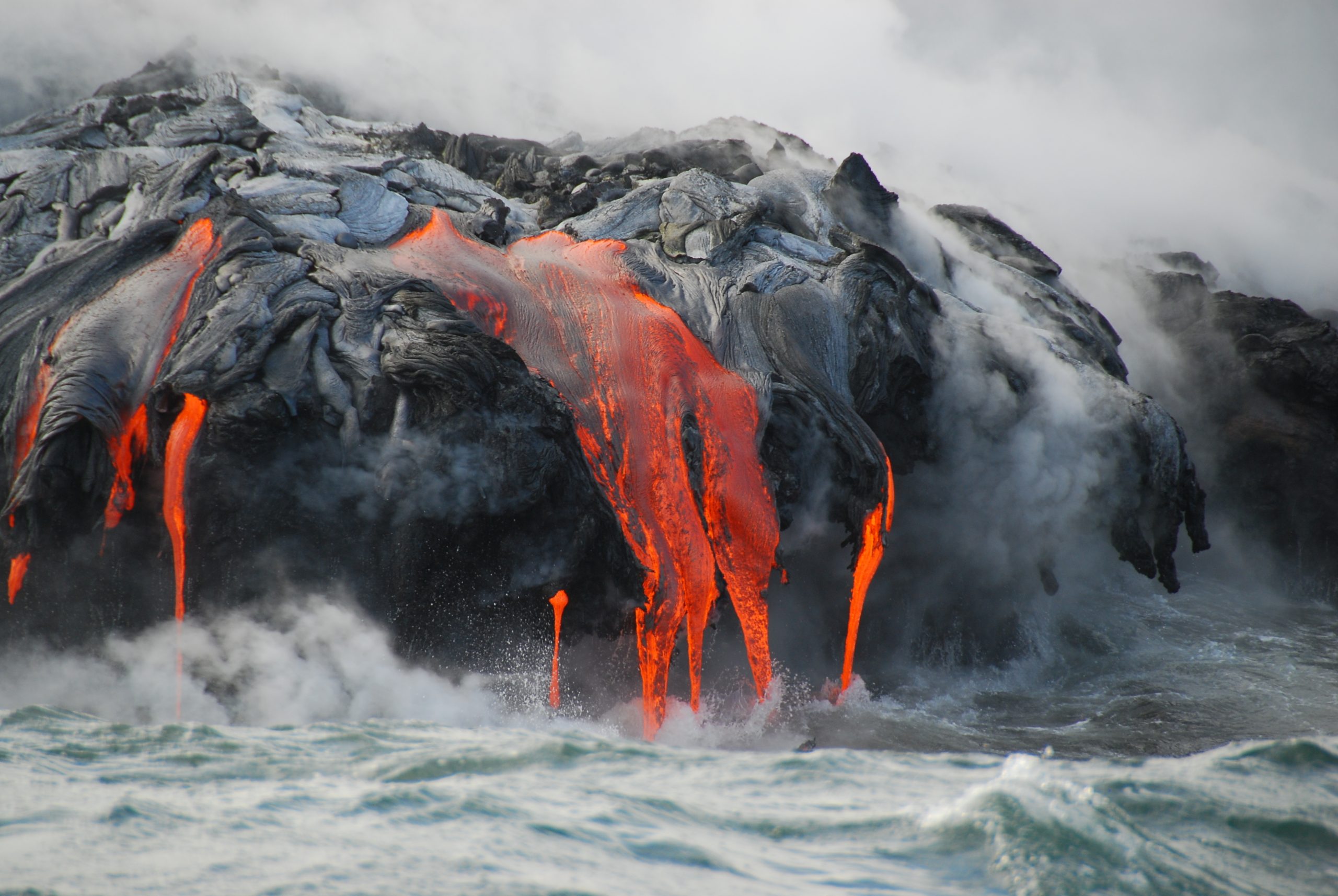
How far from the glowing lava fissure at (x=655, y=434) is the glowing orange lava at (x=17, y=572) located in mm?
3399

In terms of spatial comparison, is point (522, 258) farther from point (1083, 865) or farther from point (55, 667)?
point (1083, 865)

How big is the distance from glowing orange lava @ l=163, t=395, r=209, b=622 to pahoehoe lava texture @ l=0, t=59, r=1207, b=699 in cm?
6

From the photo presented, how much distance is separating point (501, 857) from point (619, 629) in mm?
4271

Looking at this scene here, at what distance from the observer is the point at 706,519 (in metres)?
7.07

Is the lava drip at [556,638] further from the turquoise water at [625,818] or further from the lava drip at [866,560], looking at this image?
the turquoise water at [625,818]

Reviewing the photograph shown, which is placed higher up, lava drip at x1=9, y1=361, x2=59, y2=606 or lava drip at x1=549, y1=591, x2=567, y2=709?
lava drip at x1=9, y1=361, x2=59, y2=606

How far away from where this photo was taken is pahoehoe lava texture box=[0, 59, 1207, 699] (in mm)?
6164

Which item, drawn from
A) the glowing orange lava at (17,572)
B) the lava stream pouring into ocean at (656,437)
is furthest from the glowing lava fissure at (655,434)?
the glowing orange lava at (17,572)

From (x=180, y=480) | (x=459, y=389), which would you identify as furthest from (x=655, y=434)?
(x=180, y=480)

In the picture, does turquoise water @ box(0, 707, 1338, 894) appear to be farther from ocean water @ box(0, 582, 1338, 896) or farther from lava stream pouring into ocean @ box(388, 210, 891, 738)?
lava stream pouring into ocean @ box(388, 210, 891, 738)

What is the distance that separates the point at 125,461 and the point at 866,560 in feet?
18.3

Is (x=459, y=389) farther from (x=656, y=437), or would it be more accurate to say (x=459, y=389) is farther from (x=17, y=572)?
(x=17, y=572)

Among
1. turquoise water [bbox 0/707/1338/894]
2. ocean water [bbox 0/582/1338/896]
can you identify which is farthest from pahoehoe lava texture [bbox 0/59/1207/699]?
turquoise water [bbox 0/707/1338/894]

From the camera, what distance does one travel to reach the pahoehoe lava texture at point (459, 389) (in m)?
6.16
